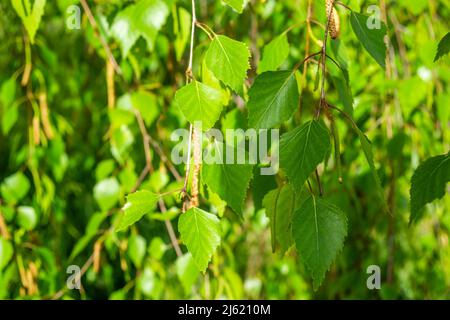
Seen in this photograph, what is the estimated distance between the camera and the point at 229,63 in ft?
1.75

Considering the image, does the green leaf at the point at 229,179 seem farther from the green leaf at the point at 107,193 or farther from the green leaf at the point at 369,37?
the green leaf at the point at 107,193

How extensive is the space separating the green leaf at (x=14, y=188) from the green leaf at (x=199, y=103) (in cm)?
66

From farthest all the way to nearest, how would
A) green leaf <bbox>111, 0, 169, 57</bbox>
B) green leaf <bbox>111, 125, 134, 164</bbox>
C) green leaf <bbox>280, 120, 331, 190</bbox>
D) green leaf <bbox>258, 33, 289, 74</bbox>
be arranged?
green leaf <bbox>111, 125, 134, 164</bbox>
green leaf <bbox>111, 0, 169, 57</bbox>
green leaf <bbox>258, 33, 289, 74</bbox>
green leaf <bbox>280, 120, 331, 190</bbox>

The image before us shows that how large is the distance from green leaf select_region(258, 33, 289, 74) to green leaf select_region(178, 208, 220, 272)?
22 centimetres

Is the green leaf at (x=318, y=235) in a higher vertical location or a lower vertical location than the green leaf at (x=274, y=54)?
lower

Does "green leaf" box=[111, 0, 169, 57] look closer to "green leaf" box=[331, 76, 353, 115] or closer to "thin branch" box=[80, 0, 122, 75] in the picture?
"thin branch" box=[80, 0, 122, 75]

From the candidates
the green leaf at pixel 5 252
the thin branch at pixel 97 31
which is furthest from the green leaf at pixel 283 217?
the green leaf at pixel 5 252

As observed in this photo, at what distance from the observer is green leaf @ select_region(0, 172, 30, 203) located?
108 cm

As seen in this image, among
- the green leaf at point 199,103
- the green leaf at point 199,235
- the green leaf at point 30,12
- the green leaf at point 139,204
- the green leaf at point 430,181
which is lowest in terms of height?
the green leaf at point 199,235

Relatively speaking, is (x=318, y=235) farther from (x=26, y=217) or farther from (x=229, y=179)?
(x=26, y=217)

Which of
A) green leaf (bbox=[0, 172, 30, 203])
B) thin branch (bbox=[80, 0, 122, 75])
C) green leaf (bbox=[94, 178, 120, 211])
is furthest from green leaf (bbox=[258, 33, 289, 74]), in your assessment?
green leaf (bbox=[0, 172, 30, 203])

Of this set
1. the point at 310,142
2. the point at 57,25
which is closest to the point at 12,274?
the point at 310,142

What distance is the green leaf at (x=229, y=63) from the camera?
0.53 m

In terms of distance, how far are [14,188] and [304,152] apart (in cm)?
77
